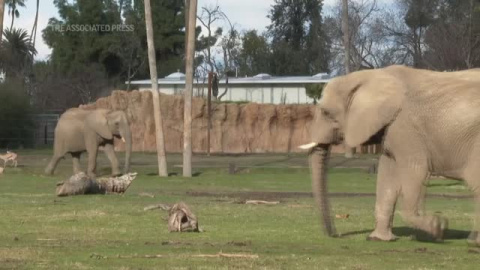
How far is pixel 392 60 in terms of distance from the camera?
84125 millimetres

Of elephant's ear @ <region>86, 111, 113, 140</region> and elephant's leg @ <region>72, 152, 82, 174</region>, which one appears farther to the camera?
elephant's leg @ <region>72, 152, 82, 174</region>

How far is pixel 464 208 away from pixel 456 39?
148 feet

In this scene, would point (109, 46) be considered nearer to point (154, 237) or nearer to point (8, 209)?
point (8, 209)

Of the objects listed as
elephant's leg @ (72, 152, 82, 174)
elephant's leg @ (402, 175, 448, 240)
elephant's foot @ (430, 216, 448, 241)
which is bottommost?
elephant's leg @ (72, 152, 82, 174)

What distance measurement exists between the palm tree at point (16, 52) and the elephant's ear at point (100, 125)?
5359 centimetres

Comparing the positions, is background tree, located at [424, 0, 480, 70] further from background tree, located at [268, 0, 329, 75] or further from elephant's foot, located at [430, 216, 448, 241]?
elephant's foot, located at [430, 216, 448, 241]

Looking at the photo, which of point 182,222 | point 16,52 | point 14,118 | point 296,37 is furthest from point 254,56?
point 182,222

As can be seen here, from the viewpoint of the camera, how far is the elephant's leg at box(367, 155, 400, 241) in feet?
56.4

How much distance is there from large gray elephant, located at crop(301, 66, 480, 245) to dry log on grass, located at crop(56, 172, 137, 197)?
11.2 m

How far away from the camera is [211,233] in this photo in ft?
60.0

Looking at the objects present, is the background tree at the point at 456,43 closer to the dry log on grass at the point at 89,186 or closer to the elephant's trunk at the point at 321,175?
the dry log on grass at the point at 89,186

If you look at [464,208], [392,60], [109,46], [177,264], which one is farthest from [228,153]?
[177,264]

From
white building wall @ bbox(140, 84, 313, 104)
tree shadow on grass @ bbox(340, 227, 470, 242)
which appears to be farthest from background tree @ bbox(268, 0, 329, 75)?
tree shadow on grass @ bbox(340, 227, 470, 242)

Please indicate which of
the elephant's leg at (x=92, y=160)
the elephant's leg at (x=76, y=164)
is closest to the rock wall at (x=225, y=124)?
the elephant's leg at (x=76, y=164)
